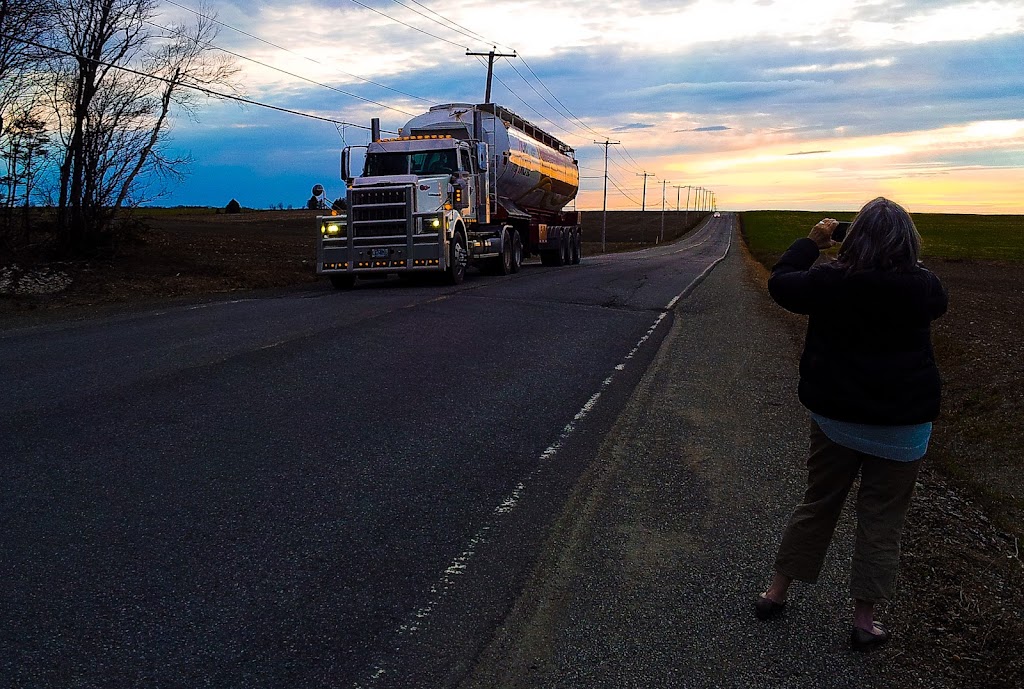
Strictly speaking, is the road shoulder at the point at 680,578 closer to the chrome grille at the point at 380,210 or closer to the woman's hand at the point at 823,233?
the woman's hand at the point at 823,233

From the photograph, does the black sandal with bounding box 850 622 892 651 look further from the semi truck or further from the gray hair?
the semi truck

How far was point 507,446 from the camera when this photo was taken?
22.2 feet

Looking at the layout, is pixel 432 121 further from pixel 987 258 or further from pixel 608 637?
pixel 987 258

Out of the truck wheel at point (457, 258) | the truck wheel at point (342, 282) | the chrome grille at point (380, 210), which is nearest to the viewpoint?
the chrome grille at point (380, 210)

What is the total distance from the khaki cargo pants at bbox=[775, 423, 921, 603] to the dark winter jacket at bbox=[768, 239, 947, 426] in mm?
227

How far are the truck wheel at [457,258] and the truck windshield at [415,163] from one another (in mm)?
1579

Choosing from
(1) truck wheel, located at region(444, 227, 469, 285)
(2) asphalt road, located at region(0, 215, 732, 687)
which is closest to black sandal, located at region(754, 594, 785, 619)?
(2) asphalt road, located at region(0, 215, 732, 687)

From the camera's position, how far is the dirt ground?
3799 millimetres

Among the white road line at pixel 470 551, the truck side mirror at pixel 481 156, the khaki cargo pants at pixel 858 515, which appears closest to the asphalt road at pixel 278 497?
the white road line at pixel 470 551

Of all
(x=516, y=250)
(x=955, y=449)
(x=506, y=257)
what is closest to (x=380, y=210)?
(x=506, y=257)

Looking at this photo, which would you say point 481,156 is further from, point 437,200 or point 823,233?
point 823,233

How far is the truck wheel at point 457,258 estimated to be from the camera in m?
21.0

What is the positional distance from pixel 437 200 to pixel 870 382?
17.7 metres

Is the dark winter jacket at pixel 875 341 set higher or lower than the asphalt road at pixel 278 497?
higher
